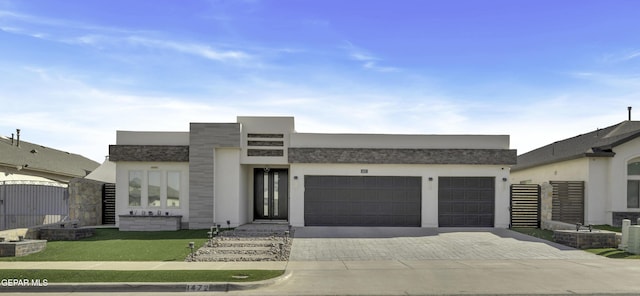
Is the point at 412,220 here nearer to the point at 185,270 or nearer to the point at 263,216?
the point at 263,216

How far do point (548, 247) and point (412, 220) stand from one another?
5948 mm

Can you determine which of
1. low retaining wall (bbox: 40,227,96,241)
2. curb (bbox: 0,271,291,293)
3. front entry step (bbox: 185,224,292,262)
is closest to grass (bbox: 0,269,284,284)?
curb (bbox: 0,271,291,293)

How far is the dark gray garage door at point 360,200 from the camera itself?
2031cm

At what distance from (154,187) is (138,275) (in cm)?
983

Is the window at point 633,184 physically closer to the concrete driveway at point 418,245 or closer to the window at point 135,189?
the concrete driveway at point 418,245

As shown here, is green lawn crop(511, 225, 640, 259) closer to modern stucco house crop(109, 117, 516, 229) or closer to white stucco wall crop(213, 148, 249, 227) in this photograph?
modern stucco house crop(109, 117, 516, 229)

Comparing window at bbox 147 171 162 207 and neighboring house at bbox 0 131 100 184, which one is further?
neighboring house at bbox 0 131 100 184

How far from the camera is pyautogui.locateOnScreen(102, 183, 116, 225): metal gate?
21.4 metres

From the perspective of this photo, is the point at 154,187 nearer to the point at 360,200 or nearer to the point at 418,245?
the point at 360,200

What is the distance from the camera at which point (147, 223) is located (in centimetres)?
1916

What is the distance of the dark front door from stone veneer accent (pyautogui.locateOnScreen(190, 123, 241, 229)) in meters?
3.01

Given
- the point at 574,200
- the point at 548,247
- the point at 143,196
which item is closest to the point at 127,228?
the point at 143,196

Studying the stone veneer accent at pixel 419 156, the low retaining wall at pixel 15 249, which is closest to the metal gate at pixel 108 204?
the low retaining wall at pixel 15 249

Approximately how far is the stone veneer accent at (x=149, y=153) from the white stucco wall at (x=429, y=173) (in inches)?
194
